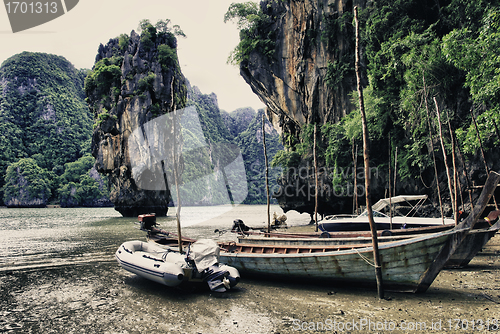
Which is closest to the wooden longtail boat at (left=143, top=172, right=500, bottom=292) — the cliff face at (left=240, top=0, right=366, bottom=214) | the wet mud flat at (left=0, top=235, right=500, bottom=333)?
the wet mud flat at (left=0, top=235, right=500, bottom=333)

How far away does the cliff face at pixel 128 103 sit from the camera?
37219mm

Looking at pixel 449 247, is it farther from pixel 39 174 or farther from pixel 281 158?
pixel 39 174

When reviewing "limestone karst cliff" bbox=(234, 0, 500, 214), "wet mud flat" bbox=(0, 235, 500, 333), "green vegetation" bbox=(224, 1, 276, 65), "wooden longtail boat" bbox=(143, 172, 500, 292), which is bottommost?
"wet mud flat" bbox=(0, 235, 500, 333)

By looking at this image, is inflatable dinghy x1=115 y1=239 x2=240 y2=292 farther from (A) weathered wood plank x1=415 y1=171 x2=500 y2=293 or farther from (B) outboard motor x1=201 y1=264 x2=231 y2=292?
(A) weathered wood plank x1=415 y1=171 x2=500 y2=293

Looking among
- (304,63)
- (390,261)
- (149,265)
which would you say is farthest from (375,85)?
A: (149,265)

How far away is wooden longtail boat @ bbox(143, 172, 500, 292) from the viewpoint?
5168mm

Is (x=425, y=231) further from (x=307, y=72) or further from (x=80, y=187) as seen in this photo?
(x=80, y=187)

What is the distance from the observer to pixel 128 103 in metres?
37.3

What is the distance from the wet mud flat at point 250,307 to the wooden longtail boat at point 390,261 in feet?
1.09

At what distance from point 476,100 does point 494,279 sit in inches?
298

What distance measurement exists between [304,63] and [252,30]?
6.94m

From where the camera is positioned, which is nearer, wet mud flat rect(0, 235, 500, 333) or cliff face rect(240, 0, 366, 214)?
wet mud flat rect(0, 235, 500, 333)

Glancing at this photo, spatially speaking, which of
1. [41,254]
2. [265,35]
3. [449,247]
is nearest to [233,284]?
[449,247]

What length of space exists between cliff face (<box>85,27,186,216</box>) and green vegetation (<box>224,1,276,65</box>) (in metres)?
15.1
